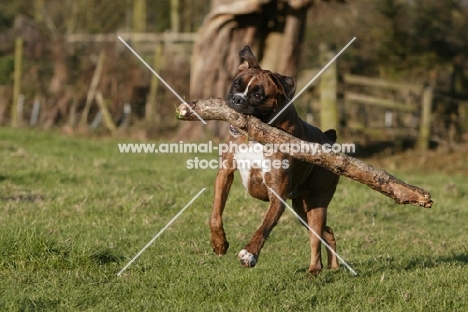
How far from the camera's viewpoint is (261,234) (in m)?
6.25

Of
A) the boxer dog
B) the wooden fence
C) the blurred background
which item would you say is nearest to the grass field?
the boxer dog

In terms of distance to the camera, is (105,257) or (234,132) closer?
(234,132)

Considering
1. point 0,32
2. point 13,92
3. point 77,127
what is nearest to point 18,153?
point 77,127

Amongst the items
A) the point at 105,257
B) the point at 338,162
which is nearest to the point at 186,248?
the point at 105,257

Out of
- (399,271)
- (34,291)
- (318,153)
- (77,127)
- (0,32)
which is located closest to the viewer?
(34,291)

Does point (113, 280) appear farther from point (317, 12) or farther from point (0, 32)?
point (0, 32)

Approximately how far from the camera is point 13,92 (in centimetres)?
2230

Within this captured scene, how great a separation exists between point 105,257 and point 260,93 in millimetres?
1958

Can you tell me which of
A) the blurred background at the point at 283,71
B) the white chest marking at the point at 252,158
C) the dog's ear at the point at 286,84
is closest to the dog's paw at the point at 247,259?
the white chest marking at the point at 252,158

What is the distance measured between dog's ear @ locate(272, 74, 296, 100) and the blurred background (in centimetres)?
1104

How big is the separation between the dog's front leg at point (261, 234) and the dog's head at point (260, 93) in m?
0.67

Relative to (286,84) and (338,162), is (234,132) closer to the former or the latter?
(286,84)

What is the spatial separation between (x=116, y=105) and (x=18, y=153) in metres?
7.48

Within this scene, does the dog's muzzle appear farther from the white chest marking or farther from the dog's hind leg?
the dog's hind leg
